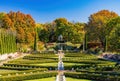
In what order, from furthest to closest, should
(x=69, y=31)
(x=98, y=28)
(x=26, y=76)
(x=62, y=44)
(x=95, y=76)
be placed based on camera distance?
(x=69, y=31), (x=62, y=44), (x=98, y=28), (x=95, y=76), (x=26, y=76)

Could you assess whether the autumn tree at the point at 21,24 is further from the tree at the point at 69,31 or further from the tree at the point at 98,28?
the tree at the point at 98,28

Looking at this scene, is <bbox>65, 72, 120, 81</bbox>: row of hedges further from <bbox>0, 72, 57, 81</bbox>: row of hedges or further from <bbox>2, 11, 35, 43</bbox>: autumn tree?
<bbox>2, 11, 35, 43</bbox>: autumn tree

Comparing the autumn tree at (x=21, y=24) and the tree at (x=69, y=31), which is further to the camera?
the tree at (x=69, y=31)

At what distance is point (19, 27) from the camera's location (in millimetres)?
75500

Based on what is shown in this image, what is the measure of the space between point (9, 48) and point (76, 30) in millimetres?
36064

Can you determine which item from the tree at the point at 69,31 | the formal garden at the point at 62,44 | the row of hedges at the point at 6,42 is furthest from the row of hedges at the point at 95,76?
the tree at the point at 69,31

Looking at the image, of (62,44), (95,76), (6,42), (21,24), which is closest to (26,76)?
(95,76)

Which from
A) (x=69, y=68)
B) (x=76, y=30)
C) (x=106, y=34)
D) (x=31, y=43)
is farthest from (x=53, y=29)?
(x=69, y=68)

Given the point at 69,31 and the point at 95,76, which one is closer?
the point at 95,76


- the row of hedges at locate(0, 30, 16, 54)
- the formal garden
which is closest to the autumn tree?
the formal garden

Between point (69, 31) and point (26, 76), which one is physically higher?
point (69, 31)

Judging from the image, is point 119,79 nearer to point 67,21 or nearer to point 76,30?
point 76,30

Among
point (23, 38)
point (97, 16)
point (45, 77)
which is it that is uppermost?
point (97, 16)

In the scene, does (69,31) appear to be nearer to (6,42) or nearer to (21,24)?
(21,24)
